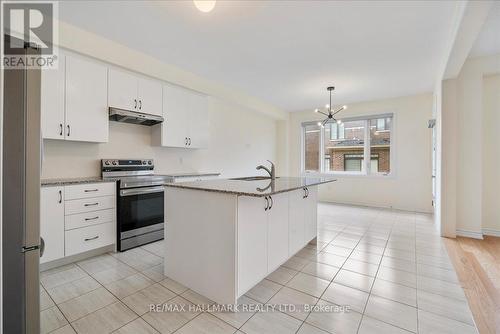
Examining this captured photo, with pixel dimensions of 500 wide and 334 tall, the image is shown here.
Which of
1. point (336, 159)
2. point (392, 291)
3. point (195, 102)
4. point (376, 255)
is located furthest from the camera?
point (336, 159)

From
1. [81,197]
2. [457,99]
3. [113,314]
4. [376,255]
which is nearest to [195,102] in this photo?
[81,197]

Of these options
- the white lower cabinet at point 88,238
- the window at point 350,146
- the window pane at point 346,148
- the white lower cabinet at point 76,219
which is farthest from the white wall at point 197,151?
the window pane at point 346,148

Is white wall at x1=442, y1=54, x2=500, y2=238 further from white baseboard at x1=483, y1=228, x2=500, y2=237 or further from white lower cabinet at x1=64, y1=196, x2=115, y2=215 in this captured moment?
white lower cabinet at x1=64, y1=196, x2=115, y2=215

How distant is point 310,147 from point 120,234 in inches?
212

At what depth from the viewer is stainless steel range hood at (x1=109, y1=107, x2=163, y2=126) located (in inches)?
114

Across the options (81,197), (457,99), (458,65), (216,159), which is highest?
(458,65)

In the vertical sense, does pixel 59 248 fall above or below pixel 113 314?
above

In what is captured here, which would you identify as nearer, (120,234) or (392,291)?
(392,291)

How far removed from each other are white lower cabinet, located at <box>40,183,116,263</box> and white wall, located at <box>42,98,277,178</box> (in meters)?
0.53

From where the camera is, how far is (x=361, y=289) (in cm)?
204

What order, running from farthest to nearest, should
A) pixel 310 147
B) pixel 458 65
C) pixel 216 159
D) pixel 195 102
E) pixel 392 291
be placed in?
pixel 310 147
pixel 216 159
pixel 195 102
pixel 458 65
pixel 392 291

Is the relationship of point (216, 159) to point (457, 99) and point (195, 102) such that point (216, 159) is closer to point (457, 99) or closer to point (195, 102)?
point (195, 102)

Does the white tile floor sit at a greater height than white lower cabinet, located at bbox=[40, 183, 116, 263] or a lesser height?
lesser

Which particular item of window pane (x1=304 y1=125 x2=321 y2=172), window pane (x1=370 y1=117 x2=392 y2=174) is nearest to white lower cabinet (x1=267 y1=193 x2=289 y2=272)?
window pane (x1=370 y1=117 x2=392 y2=174)
